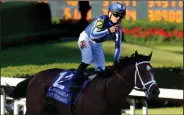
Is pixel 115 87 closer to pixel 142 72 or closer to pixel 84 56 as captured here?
pixel 142 72

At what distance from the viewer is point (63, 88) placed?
279 inches

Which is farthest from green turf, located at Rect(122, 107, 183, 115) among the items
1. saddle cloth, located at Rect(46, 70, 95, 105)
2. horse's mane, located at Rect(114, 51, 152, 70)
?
horse's mane, located at Rect(114, 51, 152, 70)

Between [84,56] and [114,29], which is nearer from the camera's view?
[114,29]

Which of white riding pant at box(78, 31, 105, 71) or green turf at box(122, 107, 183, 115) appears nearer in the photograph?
white riding pant at box(78, 31, 105, 71)

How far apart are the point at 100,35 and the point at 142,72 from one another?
657 mm

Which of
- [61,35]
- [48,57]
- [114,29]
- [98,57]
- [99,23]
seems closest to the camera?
[114,29]

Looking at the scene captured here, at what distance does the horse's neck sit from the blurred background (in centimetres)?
510

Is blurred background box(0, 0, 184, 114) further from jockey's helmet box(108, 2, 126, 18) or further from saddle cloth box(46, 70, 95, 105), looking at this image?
jockey's helmet box(108, 2, 126, 18)

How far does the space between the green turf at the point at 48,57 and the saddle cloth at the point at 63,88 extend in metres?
3.99

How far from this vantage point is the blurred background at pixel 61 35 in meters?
13.0

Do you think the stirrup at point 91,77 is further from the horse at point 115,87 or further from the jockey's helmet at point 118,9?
the jockey's helmet at point 118,9

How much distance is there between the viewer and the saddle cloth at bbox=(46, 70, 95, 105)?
691 centimetres

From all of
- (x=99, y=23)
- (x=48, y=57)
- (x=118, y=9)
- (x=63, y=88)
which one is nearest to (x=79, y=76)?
(x=63, y=88)

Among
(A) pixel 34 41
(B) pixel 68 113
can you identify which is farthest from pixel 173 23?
(B) pixel 68 113
